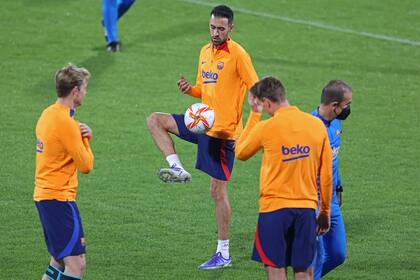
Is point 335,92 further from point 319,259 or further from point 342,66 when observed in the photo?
point 342,66

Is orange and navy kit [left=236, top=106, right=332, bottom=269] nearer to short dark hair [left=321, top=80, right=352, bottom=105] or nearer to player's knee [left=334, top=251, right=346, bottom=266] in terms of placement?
short dark hair [left=321, top=80, right=352, bottom=105]

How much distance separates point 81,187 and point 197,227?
1999 millimetres

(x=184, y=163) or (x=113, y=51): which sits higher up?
(x=113, y=51)

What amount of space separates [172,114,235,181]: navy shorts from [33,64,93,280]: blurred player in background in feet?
7.05

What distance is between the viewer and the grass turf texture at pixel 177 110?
956 cm

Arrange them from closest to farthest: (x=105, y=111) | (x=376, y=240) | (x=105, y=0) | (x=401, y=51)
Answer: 1. (x=376, y=240)
2. (x=105, y=111)
3. (x=105, y=0)
4. (x=401, y=51)

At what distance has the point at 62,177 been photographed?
23.7 feet

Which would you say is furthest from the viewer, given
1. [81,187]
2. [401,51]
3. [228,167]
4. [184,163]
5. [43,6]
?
[43,6]

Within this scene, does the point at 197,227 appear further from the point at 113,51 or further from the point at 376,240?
the point at 113,51

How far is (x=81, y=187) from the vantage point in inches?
460

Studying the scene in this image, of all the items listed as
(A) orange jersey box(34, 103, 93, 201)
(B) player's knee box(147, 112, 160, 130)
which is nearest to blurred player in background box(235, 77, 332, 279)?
(A) orange jersey box(34, 103, 93, 201)

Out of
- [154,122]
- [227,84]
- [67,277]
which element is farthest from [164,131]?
[67,277]

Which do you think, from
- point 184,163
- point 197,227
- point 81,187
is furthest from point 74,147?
point 184,163

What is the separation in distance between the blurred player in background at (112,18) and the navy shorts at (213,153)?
7.82 metres
